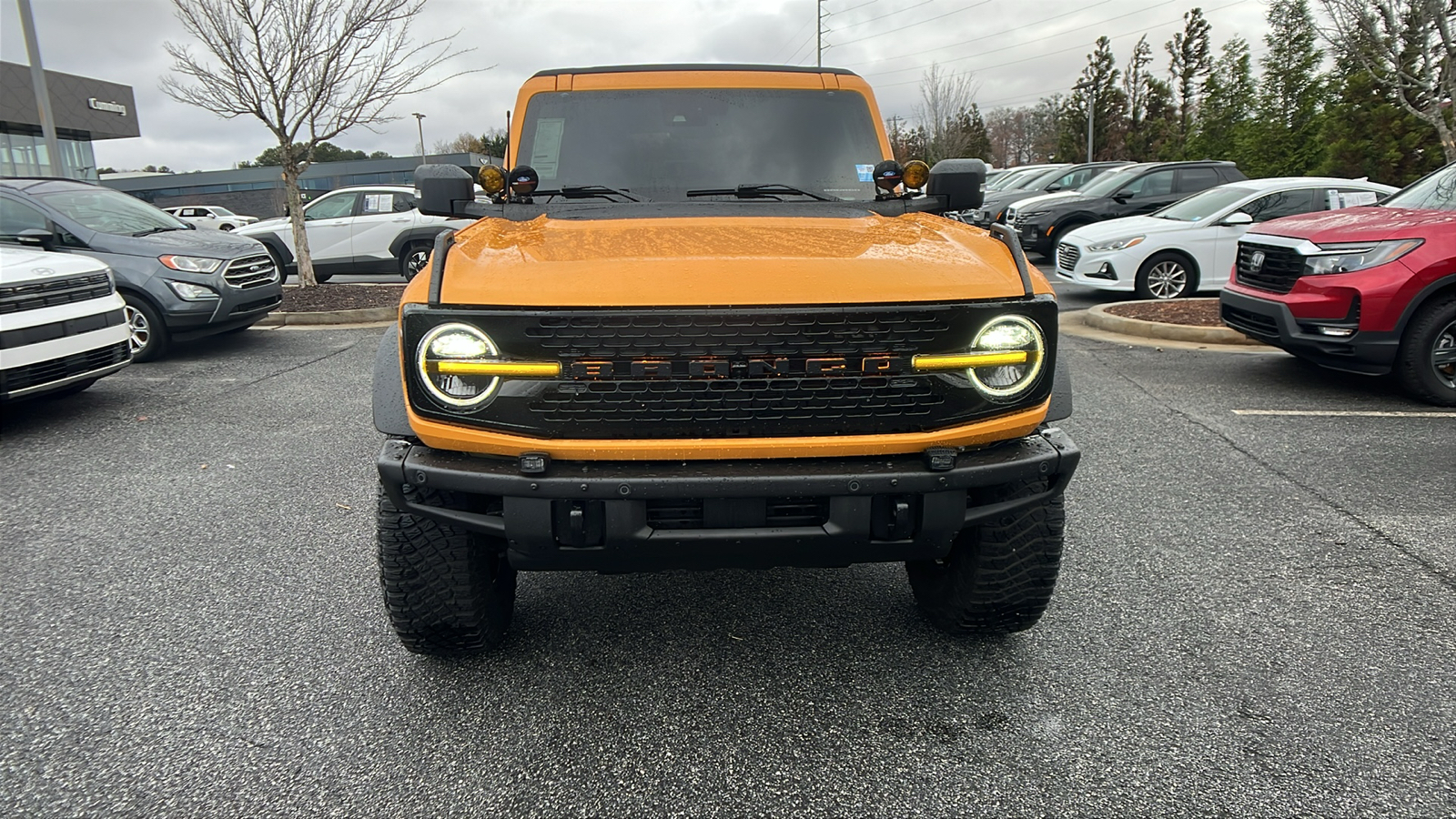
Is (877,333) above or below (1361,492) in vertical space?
above

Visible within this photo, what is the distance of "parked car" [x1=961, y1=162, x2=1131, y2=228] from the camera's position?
16609 millimetres

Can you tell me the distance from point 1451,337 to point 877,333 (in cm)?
552

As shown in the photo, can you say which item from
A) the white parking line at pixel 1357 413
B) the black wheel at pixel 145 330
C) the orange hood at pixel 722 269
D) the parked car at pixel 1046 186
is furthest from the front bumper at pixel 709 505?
the parked car at pixel 1046 186

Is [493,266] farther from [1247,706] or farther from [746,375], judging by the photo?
[1247,706]

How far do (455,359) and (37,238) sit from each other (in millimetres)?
7355

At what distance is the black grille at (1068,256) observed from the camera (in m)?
10.6

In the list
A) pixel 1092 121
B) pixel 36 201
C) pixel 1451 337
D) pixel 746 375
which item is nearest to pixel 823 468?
pixel 746 375

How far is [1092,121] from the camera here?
43.3m

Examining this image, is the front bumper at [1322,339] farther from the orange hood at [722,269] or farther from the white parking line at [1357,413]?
the orange hood at [722,269]

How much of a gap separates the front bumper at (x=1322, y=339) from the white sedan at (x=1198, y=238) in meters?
3.93

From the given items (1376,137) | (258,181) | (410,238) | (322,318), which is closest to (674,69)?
(322,318)

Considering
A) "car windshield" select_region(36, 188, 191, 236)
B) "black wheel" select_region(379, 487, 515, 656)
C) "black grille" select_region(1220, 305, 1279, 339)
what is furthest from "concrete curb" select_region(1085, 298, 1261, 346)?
"car windshield" select_region(36, 188, 191, 236)

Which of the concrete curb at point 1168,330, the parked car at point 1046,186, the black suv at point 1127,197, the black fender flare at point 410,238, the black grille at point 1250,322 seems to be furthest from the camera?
the parked car at point 1046,186

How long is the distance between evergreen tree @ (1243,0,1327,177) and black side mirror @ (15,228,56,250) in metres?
21.8
